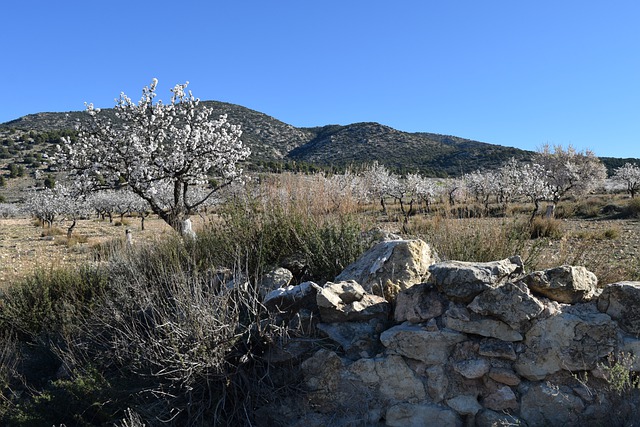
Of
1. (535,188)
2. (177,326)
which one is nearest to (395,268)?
(177,326)

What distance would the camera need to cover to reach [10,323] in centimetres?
609

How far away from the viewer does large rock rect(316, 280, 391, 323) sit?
3.65 m

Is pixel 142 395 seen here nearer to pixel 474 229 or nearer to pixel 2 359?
pixel 2 359

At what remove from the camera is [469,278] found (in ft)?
10.8

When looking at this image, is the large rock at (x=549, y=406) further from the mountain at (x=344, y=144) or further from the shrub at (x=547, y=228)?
the mountain at (x=344, y=144)

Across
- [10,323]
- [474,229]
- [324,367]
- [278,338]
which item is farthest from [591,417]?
[10,323]

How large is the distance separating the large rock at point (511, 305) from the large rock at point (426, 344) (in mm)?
275

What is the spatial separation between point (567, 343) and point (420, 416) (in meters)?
1.10

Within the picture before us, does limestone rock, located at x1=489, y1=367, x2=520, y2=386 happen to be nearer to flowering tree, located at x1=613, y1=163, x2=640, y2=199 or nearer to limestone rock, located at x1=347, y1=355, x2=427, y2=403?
limestone rock, located at x1=347, y1=355, x2=427, y2=403

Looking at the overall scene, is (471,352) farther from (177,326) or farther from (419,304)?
(177,326)

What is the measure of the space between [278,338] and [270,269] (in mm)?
1758

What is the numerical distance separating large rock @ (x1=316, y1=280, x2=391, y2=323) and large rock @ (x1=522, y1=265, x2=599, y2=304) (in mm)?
1170

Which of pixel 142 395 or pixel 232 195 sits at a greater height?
pixel 232 195

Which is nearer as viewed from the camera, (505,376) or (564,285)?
(505,376)
